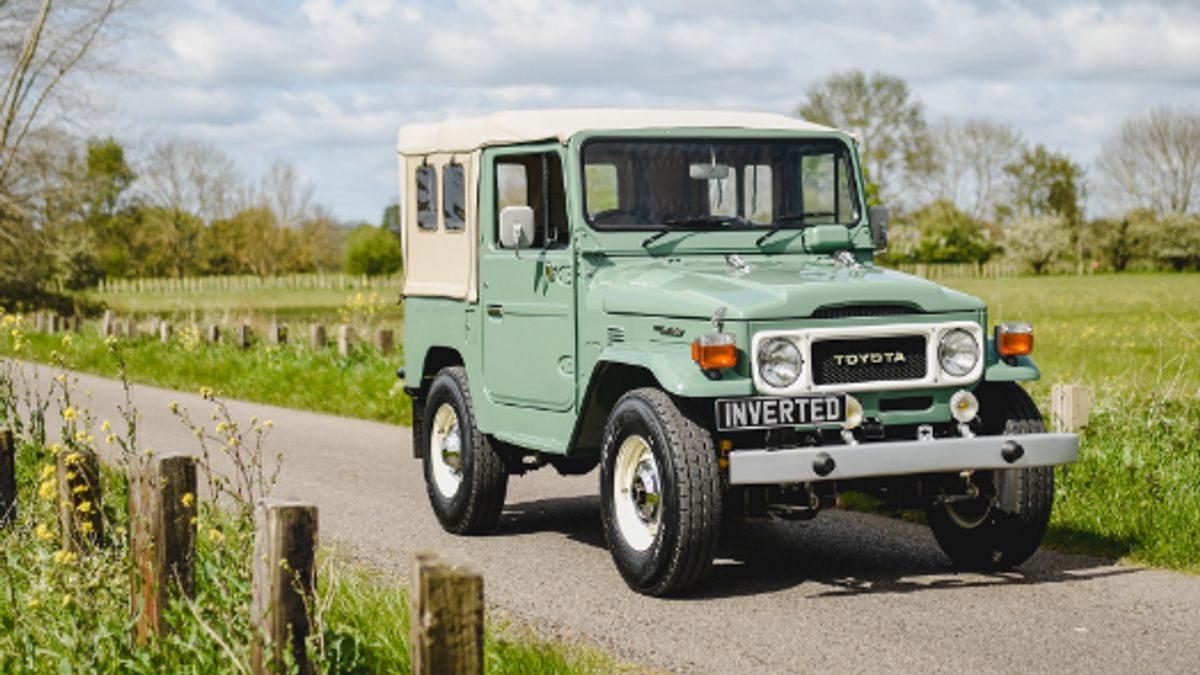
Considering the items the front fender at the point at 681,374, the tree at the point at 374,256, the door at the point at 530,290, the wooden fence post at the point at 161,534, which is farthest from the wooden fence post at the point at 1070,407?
the tree at the point at 374,256

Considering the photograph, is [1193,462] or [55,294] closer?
[1193,462]

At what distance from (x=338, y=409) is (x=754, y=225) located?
902 cm

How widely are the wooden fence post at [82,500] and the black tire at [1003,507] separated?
403 centimetres

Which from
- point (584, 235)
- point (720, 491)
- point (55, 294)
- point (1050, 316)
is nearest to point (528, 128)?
point (584, 235)

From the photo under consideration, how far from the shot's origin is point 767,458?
6586 mm

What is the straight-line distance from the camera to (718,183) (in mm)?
8383

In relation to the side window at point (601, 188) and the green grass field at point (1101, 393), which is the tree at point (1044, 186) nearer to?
the green grass field at point (1101, 393)

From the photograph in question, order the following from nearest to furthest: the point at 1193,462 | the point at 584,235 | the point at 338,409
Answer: the point at 584,235
the point at 1193,462
the point at 338,409

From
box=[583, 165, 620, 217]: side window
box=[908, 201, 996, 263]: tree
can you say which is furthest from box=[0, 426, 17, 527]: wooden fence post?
box=[908, 201, 996, 263]: tree

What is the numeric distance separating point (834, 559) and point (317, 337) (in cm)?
1470

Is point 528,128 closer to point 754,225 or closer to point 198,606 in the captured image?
point 754,225

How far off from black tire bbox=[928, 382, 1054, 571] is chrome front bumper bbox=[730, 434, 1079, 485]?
30 cm

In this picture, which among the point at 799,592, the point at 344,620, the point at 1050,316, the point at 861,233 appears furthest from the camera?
the point at 1050,316

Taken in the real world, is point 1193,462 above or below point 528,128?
below
